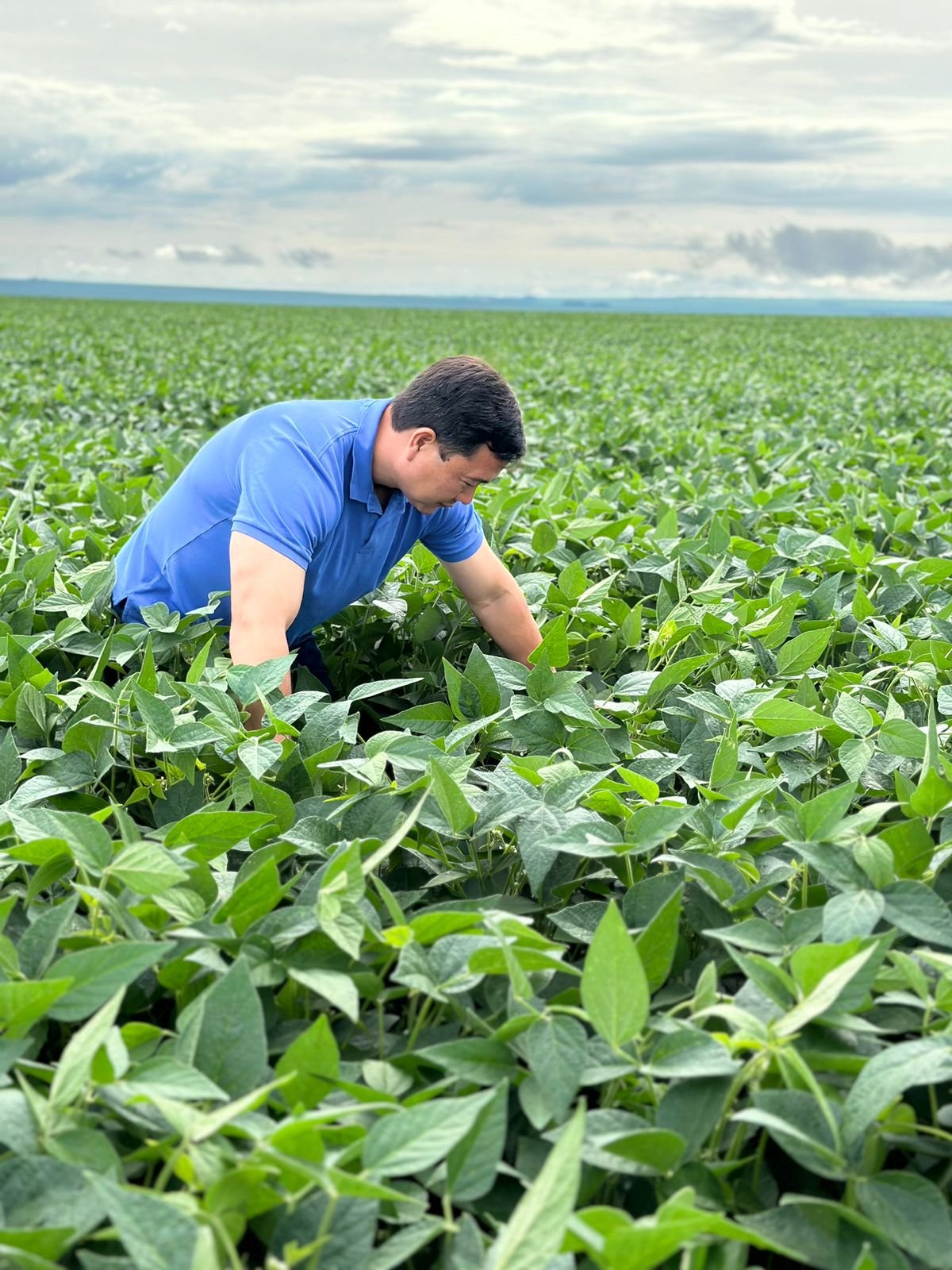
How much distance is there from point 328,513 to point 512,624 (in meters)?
0.57

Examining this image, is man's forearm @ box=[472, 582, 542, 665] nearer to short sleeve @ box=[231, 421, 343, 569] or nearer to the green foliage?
the green foliage

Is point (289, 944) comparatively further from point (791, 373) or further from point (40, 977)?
point (791, 373)

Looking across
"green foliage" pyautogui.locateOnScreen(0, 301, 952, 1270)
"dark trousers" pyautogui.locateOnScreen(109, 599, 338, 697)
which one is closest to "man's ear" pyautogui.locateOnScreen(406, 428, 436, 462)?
"green foliage" pyautogui.locateOnScreen(0, 301, 952, 1270)

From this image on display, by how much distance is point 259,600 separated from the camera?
2.59 m

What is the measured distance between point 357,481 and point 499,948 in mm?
1954

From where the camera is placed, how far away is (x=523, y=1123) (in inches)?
48.1

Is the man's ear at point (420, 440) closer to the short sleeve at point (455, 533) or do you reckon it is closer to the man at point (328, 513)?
the man at point (328, 513)

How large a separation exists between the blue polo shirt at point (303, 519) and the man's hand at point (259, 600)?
0.40 ft

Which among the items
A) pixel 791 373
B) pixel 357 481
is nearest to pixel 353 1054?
pixel 357 481

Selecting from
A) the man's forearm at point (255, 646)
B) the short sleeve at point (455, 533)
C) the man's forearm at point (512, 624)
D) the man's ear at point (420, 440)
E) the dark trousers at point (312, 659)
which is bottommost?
the dark trousers at point (312, 659)

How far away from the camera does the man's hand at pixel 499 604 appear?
3.01 meters

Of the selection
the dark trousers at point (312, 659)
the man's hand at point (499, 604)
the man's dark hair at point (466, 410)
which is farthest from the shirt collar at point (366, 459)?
the dark trousers at point (312, 659)

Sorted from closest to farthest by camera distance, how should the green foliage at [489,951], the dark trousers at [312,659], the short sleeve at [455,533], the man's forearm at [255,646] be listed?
1. the green foliage at [489,951]
2. the man's forearm at [255,646]
3. the short sleeve at [455,533]
4. the dark trousers at [312,659]

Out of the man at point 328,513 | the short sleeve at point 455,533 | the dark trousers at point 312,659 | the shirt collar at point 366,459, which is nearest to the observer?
the man at point 328,513
